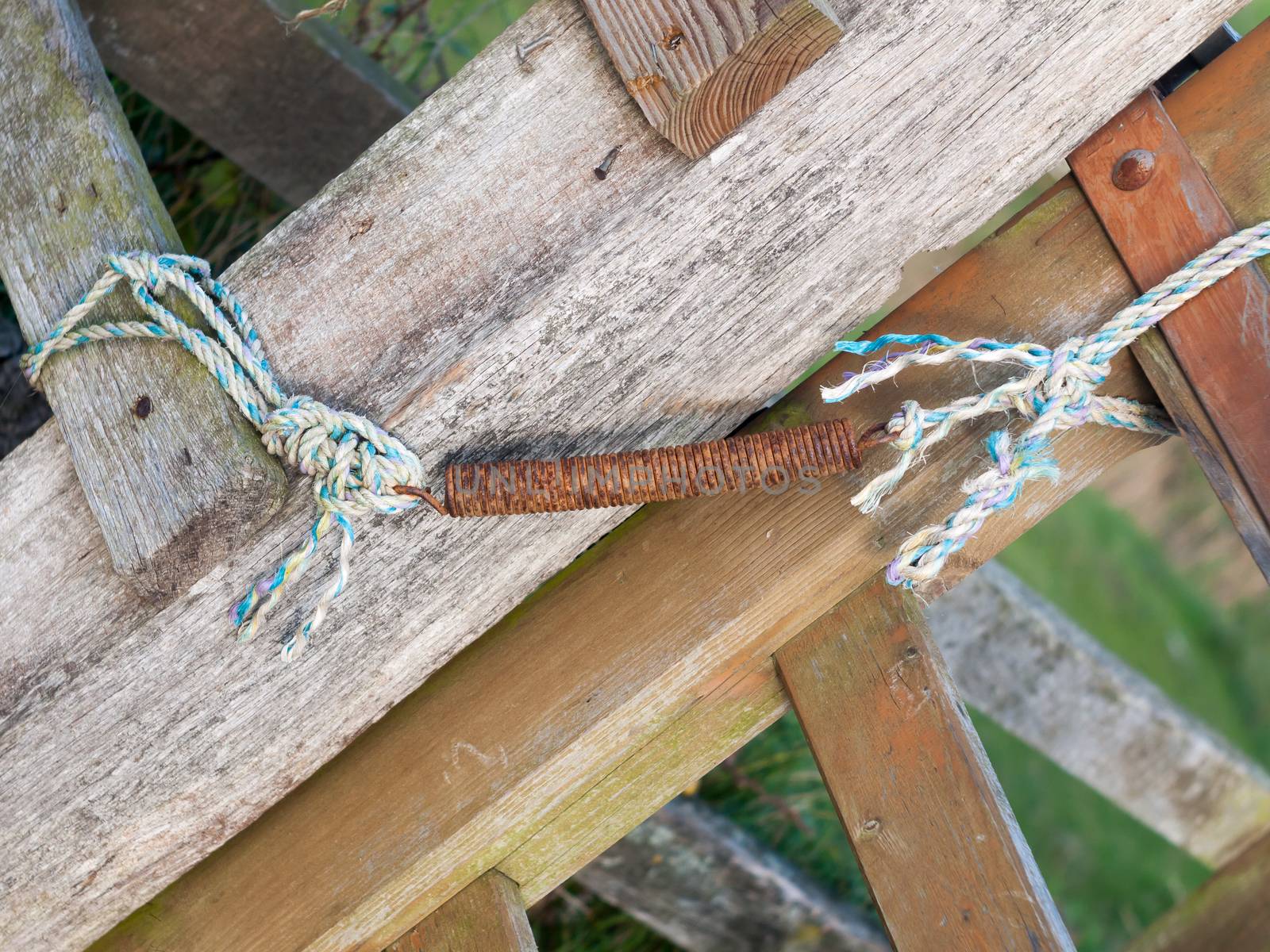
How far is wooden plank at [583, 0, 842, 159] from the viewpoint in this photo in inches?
36.4

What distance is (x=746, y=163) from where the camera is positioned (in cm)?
103

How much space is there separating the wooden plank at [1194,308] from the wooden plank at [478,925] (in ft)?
3.36

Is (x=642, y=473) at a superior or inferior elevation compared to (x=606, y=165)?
inferior

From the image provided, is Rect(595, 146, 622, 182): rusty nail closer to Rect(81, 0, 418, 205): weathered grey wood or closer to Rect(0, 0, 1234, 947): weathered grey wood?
Rect(0, 0, 1234, 947): weathered grey wood

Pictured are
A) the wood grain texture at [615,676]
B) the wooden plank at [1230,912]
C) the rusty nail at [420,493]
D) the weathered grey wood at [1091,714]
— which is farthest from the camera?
the weathered grey wood at [1091,714]

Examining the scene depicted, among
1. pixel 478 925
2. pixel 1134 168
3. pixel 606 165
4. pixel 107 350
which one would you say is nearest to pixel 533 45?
pixel 606 165

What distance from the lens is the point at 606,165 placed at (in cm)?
103

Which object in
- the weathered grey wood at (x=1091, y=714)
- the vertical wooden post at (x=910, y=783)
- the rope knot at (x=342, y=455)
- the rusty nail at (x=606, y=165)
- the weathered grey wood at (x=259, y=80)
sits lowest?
the weathered grey wood at (x=1091, y=714)

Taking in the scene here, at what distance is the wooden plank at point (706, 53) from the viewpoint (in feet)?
3.03

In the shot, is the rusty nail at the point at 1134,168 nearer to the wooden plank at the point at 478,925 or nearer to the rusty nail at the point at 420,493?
the rusty nail at the point at 420,493

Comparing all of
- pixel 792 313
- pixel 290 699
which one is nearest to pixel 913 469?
pixel 792 313

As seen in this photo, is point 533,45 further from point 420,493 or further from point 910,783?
point 910,783

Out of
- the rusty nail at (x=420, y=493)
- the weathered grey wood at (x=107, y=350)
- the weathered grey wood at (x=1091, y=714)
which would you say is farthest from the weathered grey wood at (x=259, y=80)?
the weathered grey wood at (x=1091, y=714)

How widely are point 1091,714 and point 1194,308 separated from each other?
1615mm
